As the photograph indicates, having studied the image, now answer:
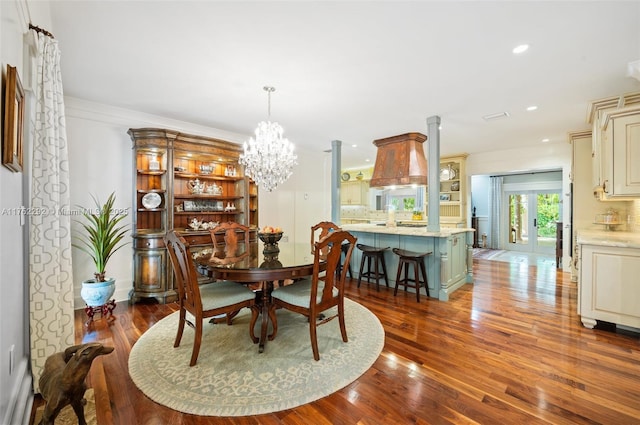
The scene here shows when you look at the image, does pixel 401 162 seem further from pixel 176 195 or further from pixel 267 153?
pixel 176 195

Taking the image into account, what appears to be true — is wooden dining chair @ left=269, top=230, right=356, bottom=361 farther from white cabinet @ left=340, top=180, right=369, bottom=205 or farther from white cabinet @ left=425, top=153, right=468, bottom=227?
white cabinet @ left=340, top=180, right=369, bottom=205

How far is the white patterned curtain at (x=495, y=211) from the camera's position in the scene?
828 centimetres

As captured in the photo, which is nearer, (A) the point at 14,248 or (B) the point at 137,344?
(A) the point at 14,248

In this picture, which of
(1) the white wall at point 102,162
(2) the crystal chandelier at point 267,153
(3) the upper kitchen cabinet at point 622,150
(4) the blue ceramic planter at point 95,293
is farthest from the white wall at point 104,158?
(3) the upper kitchen cabinet at point 622,150

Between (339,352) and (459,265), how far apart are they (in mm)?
2824

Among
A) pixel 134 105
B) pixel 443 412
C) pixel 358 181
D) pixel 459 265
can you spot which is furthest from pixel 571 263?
pixel 134 105

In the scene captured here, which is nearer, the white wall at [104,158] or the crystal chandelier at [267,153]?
the crystal chandelier at [267,153]

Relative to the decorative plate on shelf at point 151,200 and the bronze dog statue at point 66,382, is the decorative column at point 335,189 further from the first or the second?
the bronze dog statue at point 66,382

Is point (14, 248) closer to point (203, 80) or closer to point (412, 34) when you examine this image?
Result: point (203, 80)

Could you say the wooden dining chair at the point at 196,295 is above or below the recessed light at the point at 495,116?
below

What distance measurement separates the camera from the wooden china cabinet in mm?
3564

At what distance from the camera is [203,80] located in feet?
9.38

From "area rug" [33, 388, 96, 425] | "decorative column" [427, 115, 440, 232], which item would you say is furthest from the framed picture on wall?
"decorative column" [427, 115, 440, 232]

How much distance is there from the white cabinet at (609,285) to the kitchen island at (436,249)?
1.35 metres
